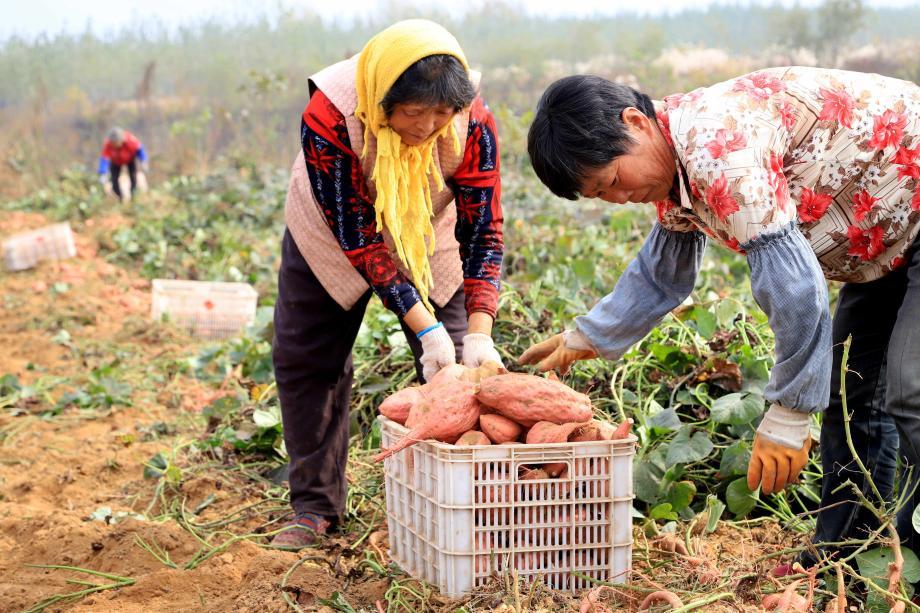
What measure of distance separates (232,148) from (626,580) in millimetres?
14251

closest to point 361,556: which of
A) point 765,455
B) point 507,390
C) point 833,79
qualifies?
point 507,390

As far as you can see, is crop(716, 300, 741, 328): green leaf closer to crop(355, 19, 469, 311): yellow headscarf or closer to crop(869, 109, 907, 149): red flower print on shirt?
crop(355, 19, 469, 311): yellow headscarf

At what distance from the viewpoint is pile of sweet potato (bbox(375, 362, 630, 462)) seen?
1.91 metres

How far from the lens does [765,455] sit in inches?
68.5

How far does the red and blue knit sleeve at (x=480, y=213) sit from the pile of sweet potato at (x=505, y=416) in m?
0.47

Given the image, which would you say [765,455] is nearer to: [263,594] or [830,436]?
[830,436]

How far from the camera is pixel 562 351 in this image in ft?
7.39

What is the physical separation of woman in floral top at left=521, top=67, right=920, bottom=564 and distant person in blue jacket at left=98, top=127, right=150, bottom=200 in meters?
9.69

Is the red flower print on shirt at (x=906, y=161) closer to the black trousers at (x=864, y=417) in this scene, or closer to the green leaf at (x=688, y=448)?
the black trousers at (x=864, y=417)

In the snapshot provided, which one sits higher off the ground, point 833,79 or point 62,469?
point 833,79

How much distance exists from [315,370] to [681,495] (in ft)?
3.39

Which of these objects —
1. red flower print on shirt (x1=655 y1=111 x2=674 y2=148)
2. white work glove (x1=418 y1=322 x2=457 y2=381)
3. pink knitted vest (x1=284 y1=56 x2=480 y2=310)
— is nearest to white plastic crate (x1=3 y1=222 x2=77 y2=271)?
pink knitted vest (x1=284 y1=56 x2=480 y2=310)

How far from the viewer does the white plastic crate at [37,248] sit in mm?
8078

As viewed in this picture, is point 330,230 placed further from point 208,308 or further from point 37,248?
point 37,248
